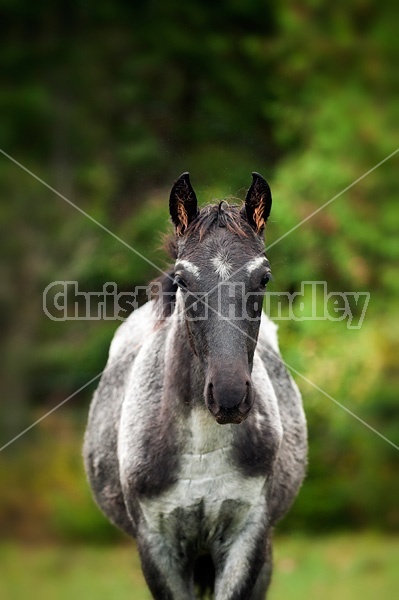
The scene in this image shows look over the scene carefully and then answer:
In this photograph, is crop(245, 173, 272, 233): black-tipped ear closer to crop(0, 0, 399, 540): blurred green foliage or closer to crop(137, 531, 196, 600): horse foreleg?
crop(137, 531, 196, 600): horse foreleg

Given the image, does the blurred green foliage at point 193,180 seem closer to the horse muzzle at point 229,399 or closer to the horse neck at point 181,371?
the horse neck at point 181,371

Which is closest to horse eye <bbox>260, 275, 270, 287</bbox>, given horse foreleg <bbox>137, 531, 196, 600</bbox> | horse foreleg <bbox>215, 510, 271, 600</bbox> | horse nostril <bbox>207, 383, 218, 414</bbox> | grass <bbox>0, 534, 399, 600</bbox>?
horse nostril <bbox>207, 383, 218, 414</bbox>

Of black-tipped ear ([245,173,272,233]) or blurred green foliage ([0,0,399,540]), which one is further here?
blurred green foliage ([0,0,399,540])

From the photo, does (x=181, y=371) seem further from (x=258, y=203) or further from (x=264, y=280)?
(x=258, y=203)

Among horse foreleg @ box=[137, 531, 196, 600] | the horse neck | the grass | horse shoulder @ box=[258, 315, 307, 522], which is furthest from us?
the grass

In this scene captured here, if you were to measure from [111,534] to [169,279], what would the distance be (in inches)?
357

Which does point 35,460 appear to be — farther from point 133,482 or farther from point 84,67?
point 133,482

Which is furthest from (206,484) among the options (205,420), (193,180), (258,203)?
(193,180)

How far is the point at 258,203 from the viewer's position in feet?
17.3

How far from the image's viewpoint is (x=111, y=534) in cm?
1405


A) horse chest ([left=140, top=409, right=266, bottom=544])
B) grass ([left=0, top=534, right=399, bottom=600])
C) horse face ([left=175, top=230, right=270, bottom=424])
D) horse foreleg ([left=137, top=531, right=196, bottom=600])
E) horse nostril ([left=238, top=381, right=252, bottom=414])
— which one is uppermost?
horse face ([left=175, top=230, right=270, bottom=424])

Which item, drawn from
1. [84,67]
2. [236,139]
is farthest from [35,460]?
[84,67]

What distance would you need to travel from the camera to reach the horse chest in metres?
5.33

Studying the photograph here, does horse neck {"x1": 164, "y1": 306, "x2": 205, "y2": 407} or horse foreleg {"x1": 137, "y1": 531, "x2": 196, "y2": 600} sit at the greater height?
horse neck {"x1": 164, "y1": 306, "x2": 205, "y2": 407}
